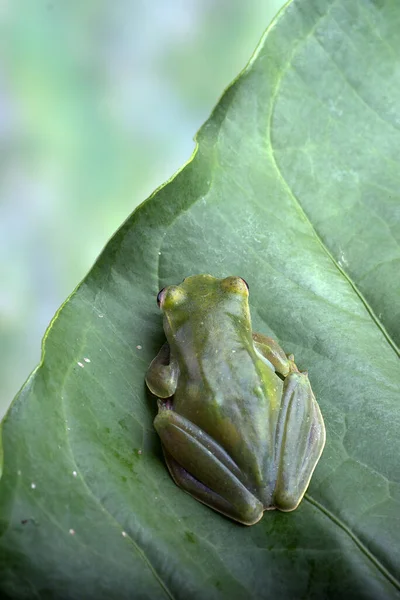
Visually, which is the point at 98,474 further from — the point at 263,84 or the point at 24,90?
the point at 24,90

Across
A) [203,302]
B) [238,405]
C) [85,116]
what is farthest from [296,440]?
[85,116]

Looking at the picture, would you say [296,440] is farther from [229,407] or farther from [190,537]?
[190,537]

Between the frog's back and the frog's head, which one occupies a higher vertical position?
the frog's head

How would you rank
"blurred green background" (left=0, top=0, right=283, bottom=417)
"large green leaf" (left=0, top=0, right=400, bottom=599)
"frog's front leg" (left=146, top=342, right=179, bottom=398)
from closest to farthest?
"large green leaf" (left=0, top=0, right=400, bottom=599) → "frog's front leg" (left=146, top=342, right=179, bottom=398) → "blurred green background" (left=0, top=0, right=283, bottom=417)

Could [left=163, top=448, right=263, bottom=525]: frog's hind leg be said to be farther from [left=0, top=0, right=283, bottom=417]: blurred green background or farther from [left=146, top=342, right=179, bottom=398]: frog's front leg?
[left=0, top=0, right=283, bottom=417]: blurred green background

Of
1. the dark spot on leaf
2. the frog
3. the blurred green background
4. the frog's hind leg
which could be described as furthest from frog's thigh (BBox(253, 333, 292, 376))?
the blurred green background

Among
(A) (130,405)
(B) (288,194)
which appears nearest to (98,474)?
(A) (130,405)
